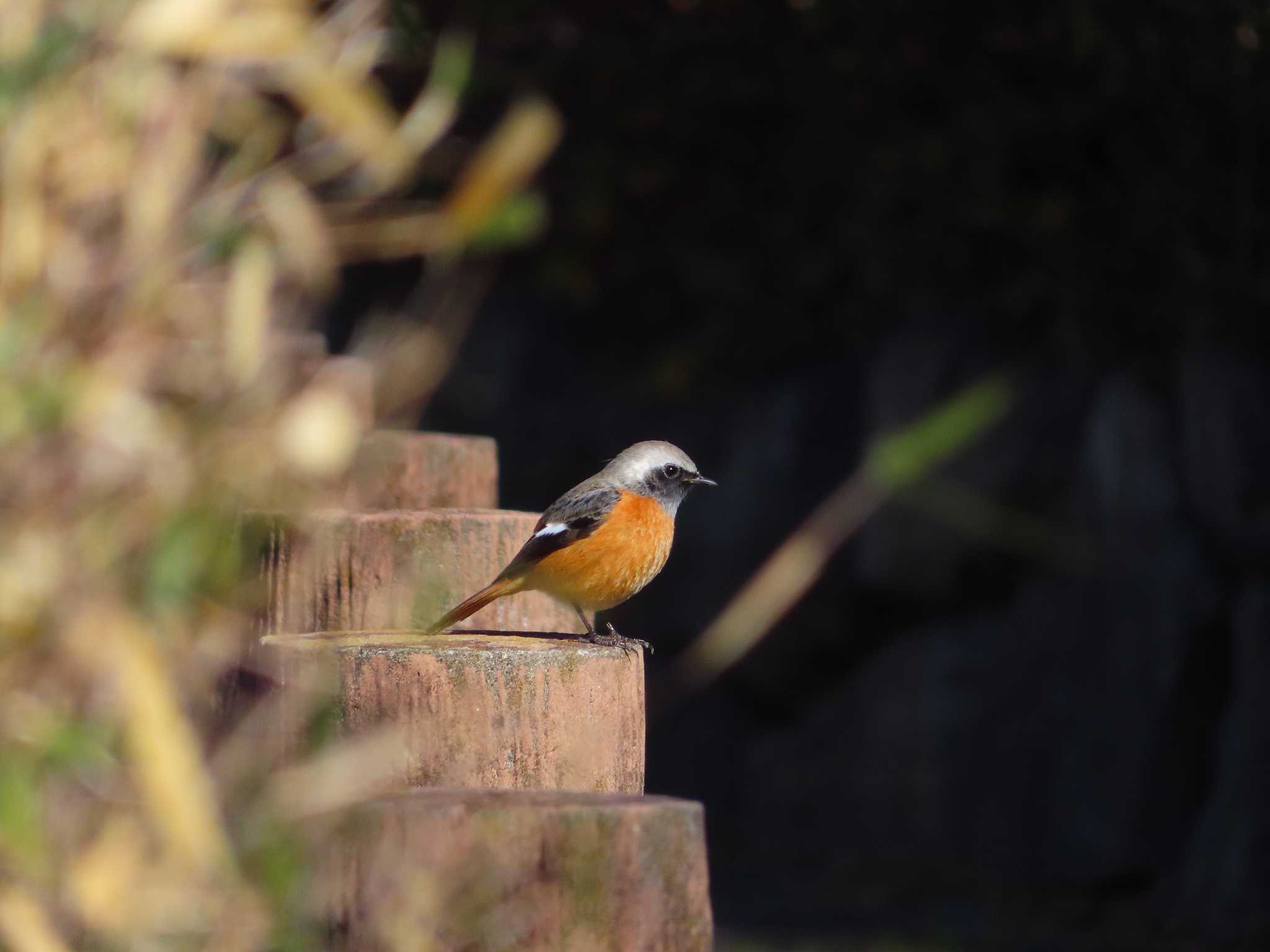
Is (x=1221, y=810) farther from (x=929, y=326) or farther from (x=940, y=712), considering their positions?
(x=929, y=326)

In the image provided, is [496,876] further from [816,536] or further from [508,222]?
[816,536]

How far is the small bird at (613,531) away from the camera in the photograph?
14.7 feet

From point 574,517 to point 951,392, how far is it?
3.33 meters

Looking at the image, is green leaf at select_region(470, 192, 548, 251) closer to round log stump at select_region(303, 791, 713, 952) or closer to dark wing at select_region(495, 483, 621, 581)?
round log stump at select_region(303, 791, 713, 952)

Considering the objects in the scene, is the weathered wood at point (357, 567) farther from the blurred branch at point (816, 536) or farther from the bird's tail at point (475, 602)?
the blurred branch at point (816, 536)

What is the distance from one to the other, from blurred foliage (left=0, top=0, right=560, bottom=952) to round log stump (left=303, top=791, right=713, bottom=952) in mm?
68

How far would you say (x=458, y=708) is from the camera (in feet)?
8.29

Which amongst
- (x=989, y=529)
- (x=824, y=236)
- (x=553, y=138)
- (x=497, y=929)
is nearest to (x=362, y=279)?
(x=553, y=138)

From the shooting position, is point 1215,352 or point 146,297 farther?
point 1215,352

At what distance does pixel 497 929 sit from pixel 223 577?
55 centimetres

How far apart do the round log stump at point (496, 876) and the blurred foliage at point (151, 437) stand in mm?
68

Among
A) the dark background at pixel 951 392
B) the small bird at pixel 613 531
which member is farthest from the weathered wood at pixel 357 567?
the dark background at pixel 951 392

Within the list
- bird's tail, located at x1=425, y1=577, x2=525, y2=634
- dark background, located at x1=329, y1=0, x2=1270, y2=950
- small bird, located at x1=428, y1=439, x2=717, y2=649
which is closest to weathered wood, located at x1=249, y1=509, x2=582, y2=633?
bird's tail, located at x1=425, y1=577, x2=525, y2=634

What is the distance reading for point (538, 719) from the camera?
256 centimetres
